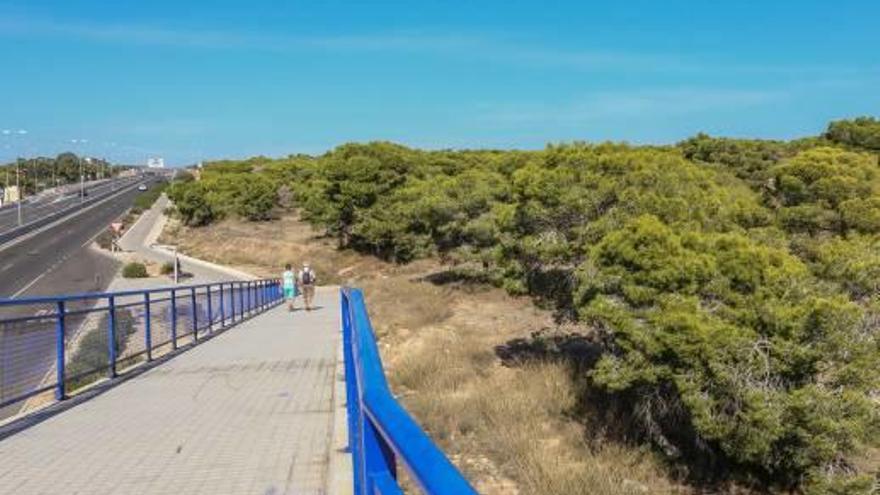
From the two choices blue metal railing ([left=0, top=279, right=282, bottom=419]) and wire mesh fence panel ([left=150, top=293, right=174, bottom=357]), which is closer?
blue metal railing ([left=0, top=279, right=282, bottom=419])

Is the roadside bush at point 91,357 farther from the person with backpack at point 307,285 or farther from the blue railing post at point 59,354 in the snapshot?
the person with backpack at point 307,285

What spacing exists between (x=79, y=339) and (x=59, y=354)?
1232 millimetres

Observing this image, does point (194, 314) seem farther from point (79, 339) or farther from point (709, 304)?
point (709, 304)

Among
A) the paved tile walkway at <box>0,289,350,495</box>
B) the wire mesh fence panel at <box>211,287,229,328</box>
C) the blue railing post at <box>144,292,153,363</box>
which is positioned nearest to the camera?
the paved tile walkway at <box>0,289,350,495</box>

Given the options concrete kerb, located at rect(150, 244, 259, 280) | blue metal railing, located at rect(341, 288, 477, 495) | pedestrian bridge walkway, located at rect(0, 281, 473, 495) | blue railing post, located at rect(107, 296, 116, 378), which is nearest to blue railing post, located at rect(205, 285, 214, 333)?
pedestrian bridge walkway, located at rect(0, 281, 473, 495)

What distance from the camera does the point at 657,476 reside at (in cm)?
→ 1416

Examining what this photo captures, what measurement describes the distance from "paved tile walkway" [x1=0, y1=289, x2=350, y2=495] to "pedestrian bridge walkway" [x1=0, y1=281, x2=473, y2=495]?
2 centimetres

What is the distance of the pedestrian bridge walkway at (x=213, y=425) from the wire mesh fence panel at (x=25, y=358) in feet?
0.10

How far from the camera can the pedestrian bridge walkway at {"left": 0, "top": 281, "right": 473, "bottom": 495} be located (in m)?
3.28

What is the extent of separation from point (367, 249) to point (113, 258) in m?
19.2

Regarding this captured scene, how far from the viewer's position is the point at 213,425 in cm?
934

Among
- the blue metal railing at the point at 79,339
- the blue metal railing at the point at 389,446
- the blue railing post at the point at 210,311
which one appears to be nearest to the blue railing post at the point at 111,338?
the blue metal railing at the point at 79,339

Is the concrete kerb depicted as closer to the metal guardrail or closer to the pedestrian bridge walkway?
the metal guardrail

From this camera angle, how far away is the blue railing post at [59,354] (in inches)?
434
